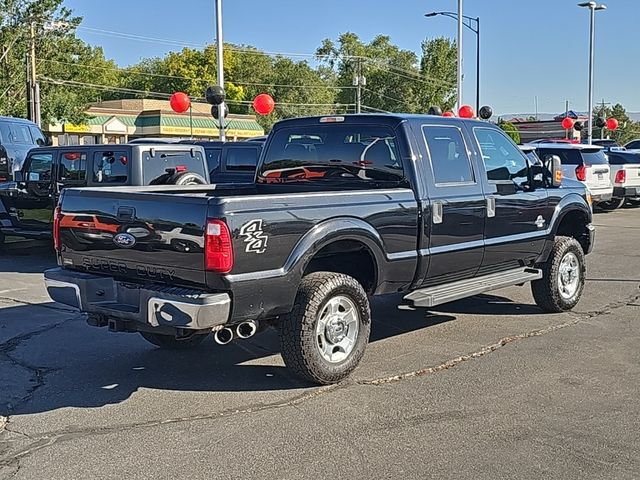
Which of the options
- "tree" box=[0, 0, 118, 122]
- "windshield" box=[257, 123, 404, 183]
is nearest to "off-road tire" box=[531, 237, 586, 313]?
"windshield" box=[257, 123, 404, 183]

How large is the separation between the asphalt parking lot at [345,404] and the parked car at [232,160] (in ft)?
21.1

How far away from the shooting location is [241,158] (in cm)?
1441

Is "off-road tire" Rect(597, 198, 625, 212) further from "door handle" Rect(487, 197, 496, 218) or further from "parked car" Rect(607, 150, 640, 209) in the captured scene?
"door handle" Rect(487, 197, 496, 218)

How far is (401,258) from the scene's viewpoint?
6.35 m

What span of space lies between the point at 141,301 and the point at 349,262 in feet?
5.91

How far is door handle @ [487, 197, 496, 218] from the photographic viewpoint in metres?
7.25

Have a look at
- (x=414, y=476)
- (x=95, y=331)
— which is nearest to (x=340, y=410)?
(x=414, y=476)

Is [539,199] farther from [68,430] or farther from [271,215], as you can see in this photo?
[68,430]

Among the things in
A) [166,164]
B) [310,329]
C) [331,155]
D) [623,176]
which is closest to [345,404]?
[310,329]

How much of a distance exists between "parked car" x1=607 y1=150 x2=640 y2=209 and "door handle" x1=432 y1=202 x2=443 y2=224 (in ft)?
51.2

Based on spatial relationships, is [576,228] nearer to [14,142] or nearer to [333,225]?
[333,225]

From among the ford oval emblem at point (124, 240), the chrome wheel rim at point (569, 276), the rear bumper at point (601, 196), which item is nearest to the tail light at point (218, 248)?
the ford oval emblem at point (124, 240)

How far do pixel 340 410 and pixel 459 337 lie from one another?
2.34 metres

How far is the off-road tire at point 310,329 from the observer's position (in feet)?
18.5
